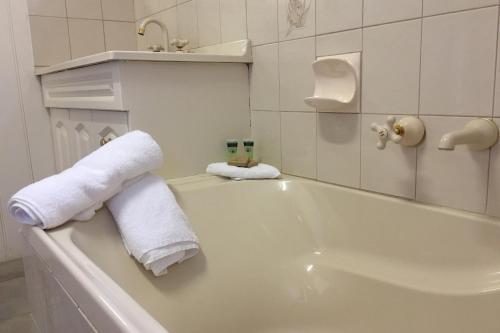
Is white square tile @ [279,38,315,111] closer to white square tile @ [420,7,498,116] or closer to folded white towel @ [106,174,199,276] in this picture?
white square tile @ [420,7,498,116]

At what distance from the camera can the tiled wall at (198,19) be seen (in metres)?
1.60

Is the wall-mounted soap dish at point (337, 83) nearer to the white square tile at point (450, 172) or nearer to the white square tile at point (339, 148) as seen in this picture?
the white square tile at point (339, 148)

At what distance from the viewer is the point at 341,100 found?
120 cm

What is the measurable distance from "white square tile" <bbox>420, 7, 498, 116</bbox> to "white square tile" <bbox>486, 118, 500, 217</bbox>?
8 centimetres

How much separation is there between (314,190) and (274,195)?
13cm

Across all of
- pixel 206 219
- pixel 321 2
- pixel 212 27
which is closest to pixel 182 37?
pixel 212 27

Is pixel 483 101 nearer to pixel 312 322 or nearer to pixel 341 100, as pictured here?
pixel 341 100

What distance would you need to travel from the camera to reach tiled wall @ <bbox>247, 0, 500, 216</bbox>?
0.93 metres

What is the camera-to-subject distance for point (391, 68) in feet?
3.58

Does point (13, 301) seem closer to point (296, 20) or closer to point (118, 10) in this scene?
point (118, 10)

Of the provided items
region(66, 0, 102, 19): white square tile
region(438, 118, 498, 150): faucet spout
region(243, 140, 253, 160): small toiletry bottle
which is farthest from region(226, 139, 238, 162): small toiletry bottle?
region(66, 0, 102, 19): white square tile

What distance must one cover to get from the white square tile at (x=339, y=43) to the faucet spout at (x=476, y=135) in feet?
1.28

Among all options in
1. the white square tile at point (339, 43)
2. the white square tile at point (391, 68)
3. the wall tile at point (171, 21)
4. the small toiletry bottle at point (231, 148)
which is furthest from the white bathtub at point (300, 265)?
the wall tile at point (171, 21)

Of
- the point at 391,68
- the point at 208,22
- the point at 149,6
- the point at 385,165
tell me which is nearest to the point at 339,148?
the point at 385,165
